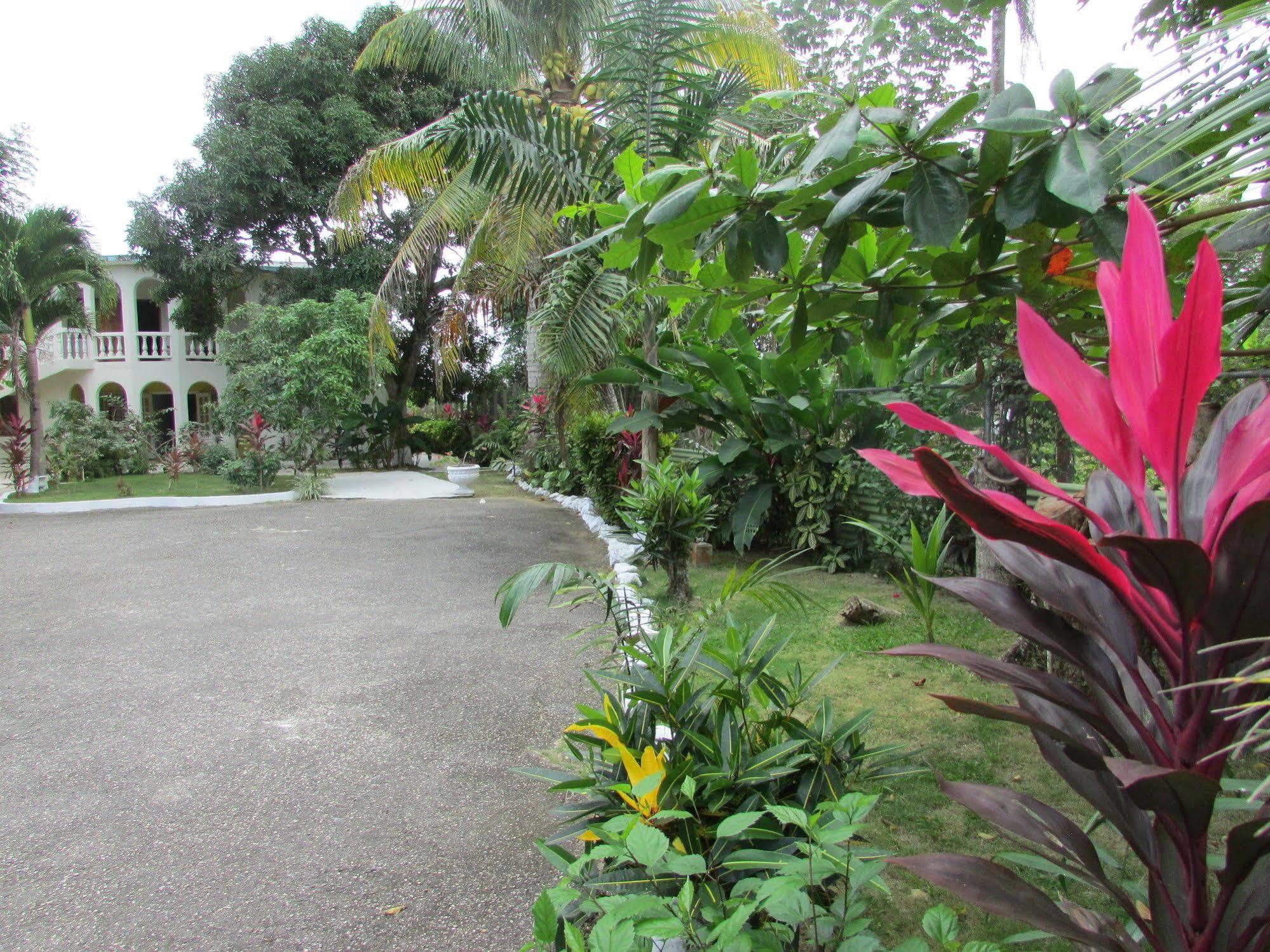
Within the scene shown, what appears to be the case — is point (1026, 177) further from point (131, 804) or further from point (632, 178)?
point (131, 804)

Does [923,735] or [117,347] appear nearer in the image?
[923,735]

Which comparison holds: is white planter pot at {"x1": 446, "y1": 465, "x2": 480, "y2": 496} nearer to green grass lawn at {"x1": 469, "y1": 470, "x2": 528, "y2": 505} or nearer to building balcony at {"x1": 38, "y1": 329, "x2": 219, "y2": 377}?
green grass lawn at {"x1": 469, "y1": 470, "x2": 528, "y2": 505}

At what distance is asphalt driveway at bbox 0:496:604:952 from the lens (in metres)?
2.34

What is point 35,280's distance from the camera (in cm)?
1466

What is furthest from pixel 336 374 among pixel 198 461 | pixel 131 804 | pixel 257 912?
pixel 257 912

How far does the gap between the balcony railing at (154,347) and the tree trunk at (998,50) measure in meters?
20.2

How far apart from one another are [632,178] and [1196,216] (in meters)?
1.40

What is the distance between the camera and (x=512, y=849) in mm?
2635

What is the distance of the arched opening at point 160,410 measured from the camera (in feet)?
64.2

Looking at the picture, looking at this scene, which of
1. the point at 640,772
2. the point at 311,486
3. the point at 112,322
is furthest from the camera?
the point at 112,322

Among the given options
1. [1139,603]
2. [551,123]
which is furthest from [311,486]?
[1139,603]

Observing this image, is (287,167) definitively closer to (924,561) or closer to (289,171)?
(289,171)

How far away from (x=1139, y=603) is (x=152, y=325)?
27820mm

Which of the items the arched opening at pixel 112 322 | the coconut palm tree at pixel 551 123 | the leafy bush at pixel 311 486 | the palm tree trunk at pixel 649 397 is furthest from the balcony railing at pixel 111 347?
the palm tree trunk at pixel 649 397
